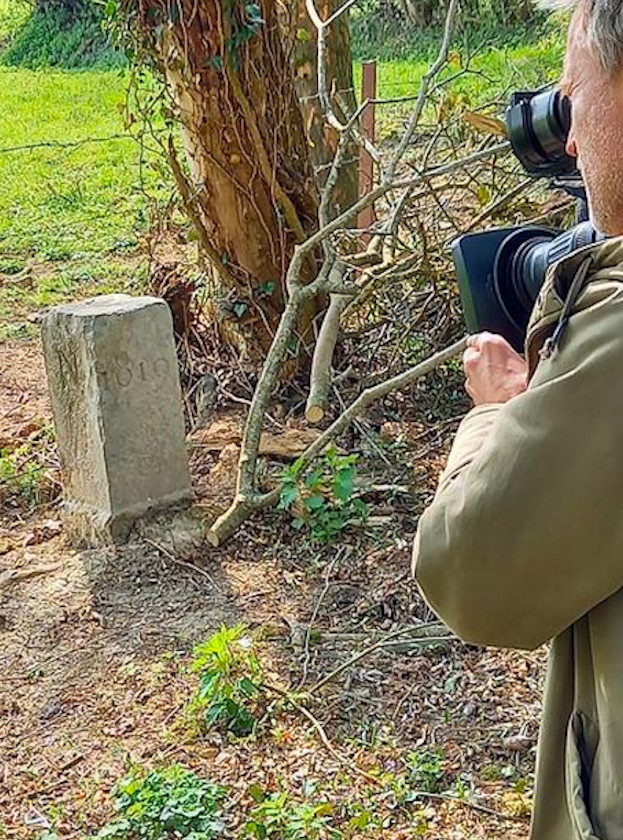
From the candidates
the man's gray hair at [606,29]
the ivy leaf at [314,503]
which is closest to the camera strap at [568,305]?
the man's gray hair at [606,29]

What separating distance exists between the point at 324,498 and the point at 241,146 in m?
1.61

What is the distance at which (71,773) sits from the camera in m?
3.06

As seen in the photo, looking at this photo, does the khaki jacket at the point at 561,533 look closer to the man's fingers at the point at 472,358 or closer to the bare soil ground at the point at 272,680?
the man's fingers at the point at 472,358

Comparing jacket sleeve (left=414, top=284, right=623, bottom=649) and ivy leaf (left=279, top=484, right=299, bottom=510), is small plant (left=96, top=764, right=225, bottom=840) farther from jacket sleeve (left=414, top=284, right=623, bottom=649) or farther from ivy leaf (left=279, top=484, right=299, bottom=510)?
jacket sleeve (left=414, top=284, right=623, bottom=649)

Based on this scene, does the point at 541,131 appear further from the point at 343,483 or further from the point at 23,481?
the point at 23,481

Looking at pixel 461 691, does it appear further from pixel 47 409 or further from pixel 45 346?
pixel 47 409

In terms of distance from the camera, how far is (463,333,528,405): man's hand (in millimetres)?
1482

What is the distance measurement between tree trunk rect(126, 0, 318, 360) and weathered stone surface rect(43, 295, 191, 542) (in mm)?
1007

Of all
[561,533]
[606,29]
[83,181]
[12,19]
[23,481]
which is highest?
[12,19]

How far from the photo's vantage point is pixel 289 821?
8.95 ft

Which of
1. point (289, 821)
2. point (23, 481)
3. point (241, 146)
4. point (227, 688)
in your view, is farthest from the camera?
point (241, 146)

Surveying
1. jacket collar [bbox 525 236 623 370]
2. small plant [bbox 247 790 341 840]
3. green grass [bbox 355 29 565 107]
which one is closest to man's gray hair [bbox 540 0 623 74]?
jacket collar [bbox 525 236 623 370]

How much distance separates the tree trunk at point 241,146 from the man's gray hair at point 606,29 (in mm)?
3568

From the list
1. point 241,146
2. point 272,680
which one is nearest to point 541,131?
point 272,680
